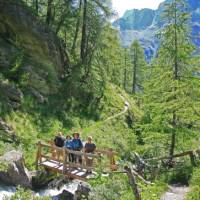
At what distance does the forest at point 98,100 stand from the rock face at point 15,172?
19 cm

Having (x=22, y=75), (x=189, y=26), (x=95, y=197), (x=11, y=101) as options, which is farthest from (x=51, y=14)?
(x=95, y=197)

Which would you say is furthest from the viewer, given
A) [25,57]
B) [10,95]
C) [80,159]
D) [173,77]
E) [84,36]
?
[84,36]

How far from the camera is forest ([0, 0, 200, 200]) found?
20.9 m

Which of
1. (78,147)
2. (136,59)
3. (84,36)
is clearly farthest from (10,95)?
(136,59)

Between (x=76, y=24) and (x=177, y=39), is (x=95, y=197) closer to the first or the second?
(x=177, y=39)

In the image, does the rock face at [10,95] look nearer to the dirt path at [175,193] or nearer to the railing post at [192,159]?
the railing post at [192,159]

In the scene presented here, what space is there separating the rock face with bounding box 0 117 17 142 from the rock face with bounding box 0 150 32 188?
126 inches

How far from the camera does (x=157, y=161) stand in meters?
24.3

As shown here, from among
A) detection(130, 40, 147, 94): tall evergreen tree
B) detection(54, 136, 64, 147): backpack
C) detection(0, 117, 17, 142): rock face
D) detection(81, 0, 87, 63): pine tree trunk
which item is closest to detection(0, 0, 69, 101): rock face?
detection(81, 0, 87, 63): pine tree trunk

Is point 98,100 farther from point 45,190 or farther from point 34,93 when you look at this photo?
point 45,190

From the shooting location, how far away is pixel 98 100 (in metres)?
44.0

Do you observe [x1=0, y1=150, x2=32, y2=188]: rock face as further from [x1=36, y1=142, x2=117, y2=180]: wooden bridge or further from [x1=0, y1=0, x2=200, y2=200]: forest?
[x1=36, y1=142, x2=117, y2=180]: wooden bridge

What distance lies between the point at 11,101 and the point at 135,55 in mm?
55763

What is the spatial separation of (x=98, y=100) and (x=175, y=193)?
25.9m
